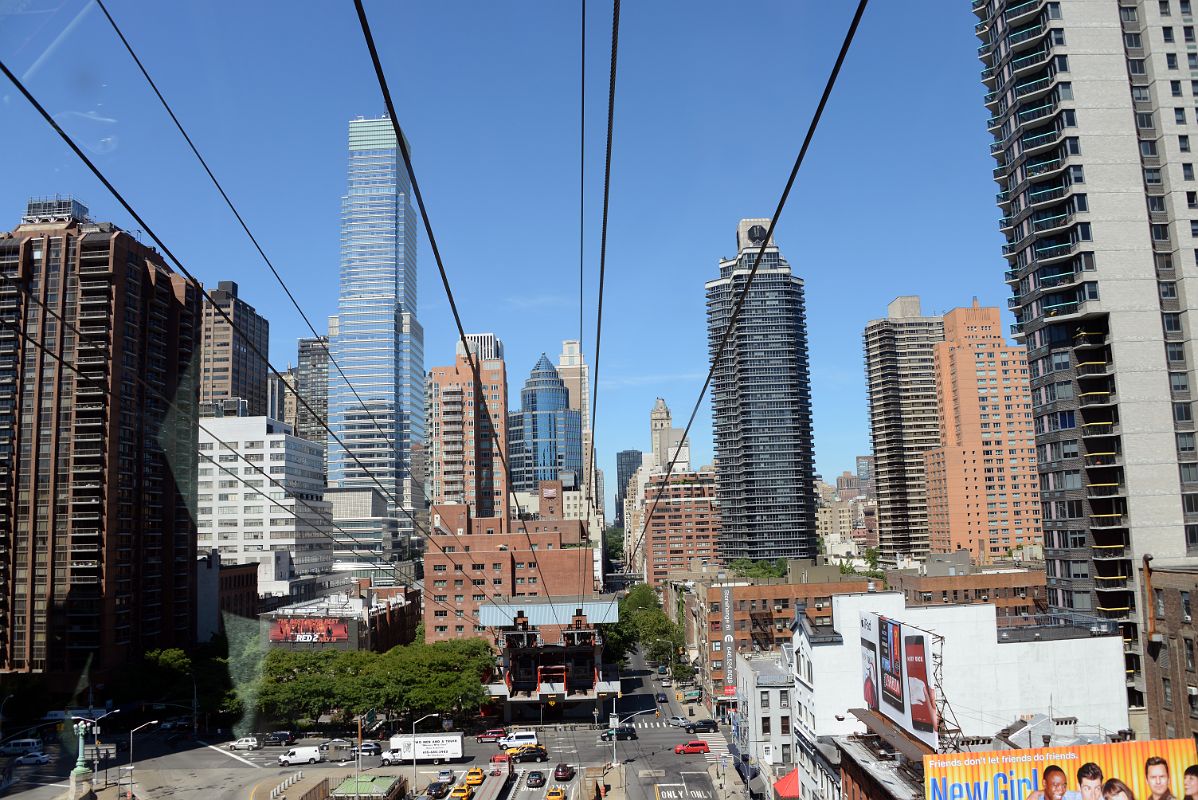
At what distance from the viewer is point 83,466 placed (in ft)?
206

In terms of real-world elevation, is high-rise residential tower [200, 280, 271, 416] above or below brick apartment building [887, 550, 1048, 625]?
above

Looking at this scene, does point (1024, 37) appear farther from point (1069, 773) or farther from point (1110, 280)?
point (1069, 773)

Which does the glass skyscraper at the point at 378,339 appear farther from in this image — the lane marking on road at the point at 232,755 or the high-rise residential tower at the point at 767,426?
the lane marking on road at the point at 232,755

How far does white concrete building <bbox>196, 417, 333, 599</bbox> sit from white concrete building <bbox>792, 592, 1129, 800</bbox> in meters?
79.3

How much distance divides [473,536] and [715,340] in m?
74.2

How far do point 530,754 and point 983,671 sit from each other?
28.4 m

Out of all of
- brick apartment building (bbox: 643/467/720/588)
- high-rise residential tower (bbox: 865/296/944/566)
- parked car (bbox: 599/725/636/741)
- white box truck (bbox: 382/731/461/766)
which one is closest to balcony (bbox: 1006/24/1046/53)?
parked car (bbox: 599/725/636/741)

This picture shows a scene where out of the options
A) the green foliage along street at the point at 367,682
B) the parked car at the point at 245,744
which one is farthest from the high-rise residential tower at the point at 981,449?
the parked car at the point at 245,744

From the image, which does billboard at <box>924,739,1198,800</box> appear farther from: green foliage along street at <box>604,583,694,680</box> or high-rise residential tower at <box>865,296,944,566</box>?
high-rise residential tower at <box>865,296,944,566</box>

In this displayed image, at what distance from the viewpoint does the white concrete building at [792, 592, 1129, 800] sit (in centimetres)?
3250

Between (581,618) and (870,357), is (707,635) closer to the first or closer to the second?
(581,618)

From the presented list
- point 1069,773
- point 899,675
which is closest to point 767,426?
point 899,675

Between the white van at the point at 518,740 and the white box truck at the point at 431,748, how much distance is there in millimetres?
3547

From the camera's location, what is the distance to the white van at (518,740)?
52562 mm
